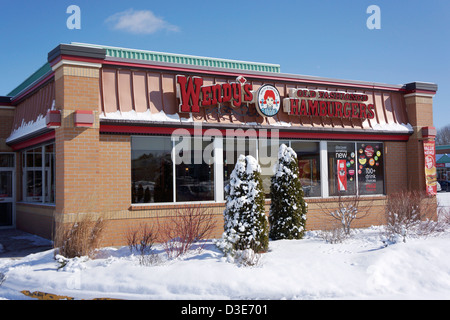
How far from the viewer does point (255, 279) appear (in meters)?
7.53

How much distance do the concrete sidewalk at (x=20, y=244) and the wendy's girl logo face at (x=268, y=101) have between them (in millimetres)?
7599

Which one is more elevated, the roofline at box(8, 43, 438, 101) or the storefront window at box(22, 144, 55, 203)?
the roofline at box(8, 43, 438, 101)

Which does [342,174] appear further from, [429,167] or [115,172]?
[115,172]

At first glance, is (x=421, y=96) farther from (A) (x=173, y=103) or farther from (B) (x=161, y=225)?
(B) (x=161, y=225)

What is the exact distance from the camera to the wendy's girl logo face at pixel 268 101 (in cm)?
1328

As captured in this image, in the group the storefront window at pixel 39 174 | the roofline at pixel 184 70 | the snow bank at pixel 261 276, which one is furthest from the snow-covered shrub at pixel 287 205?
the storefront window at pixel 39 174

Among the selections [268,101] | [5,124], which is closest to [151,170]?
[268,101]

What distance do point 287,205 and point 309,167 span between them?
3956 mm

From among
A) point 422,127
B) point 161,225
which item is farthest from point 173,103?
point 422,127

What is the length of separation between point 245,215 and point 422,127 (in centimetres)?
1005

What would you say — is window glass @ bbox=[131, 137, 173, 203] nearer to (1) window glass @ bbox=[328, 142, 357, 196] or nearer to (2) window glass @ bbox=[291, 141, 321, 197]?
(2) window glass @ bbox=[291, 141, 321, 197]

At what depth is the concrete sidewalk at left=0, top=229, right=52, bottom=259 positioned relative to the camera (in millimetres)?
11117

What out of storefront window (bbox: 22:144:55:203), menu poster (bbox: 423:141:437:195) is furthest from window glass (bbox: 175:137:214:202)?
menu poster (bbox: 423:141:437:195)

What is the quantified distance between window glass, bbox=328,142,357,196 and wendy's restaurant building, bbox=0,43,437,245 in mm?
43
